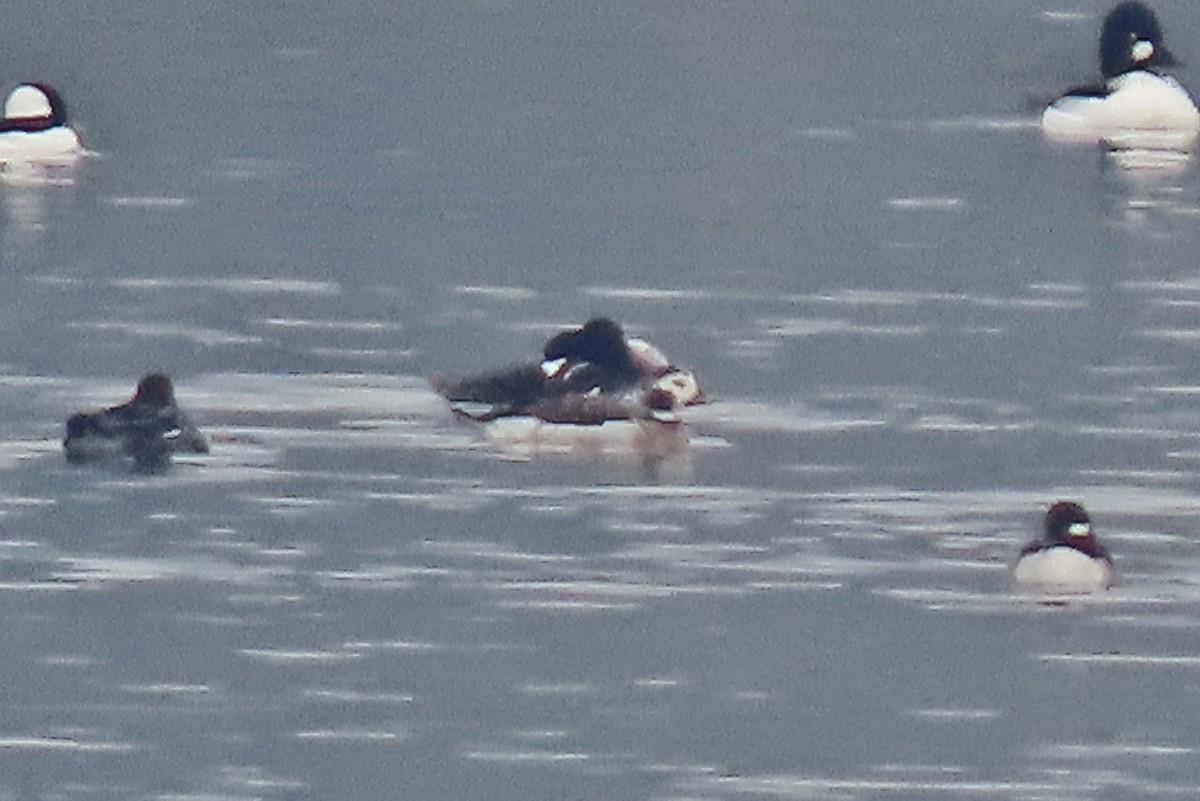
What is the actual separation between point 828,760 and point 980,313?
7.87 metres

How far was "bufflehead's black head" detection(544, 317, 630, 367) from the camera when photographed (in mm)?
17547

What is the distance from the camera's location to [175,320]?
19875mm

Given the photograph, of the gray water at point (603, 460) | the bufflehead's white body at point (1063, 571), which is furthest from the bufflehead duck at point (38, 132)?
the bufflehead's white body at point (1063, 571)

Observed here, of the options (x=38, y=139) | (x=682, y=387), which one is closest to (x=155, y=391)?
(x=682, y=387)

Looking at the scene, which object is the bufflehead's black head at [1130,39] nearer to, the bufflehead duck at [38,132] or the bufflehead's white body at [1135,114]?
the bufflehead's white body at [1135,114]

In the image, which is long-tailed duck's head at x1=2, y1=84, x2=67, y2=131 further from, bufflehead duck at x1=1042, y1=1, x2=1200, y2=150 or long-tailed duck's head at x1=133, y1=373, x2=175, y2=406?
long-tailed duck's head at x1=133, y1=373, x2=175, y2=406

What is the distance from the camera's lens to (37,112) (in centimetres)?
2666

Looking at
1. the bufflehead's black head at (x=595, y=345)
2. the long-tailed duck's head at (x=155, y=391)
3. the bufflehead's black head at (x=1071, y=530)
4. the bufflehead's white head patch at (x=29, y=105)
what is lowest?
the bufflehead's black head at (x=1071, y=530)

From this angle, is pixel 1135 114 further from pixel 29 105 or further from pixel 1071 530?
pixel 1071 530

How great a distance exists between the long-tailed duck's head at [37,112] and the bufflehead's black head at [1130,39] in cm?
704

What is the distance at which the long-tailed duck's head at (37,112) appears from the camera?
26.6 m

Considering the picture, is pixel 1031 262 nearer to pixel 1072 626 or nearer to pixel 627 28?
pixel 1072 626

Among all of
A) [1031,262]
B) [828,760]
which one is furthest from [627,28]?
[828,760]

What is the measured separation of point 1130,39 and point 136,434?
45.9ft
